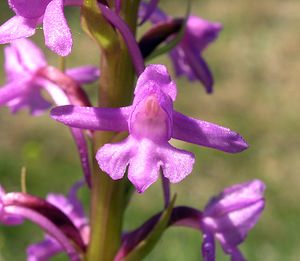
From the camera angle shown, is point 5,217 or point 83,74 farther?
point 83,74

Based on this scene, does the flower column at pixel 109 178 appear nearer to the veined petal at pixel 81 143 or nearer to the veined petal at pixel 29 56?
the veined petal at pixel 81 143

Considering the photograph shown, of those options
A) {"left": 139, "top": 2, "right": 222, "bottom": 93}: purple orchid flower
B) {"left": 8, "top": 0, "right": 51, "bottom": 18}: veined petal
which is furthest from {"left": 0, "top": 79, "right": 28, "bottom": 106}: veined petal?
{"left": 8, "top": 0, "right": 51, "bottom": 18}: veined petal

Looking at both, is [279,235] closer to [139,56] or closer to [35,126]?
[35,126]

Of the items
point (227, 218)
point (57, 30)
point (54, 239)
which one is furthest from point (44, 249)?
point (57, 30)

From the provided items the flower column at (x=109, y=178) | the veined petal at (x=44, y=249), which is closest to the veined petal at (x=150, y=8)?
the flower column at (x=109, y=178)

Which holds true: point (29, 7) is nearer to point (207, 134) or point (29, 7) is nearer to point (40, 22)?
point (40, 22)

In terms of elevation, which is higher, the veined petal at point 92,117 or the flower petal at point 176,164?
the veined petal at point 92,117

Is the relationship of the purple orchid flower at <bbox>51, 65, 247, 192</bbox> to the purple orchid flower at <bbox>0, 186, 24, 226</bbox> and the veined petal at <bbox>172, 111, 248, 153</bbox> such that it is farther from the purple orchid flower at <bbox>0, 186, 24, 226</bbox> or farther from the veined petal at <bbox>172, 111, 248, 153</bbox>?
the purple orchid flower at <bbox>0, 186, 24, 226</bbox>
